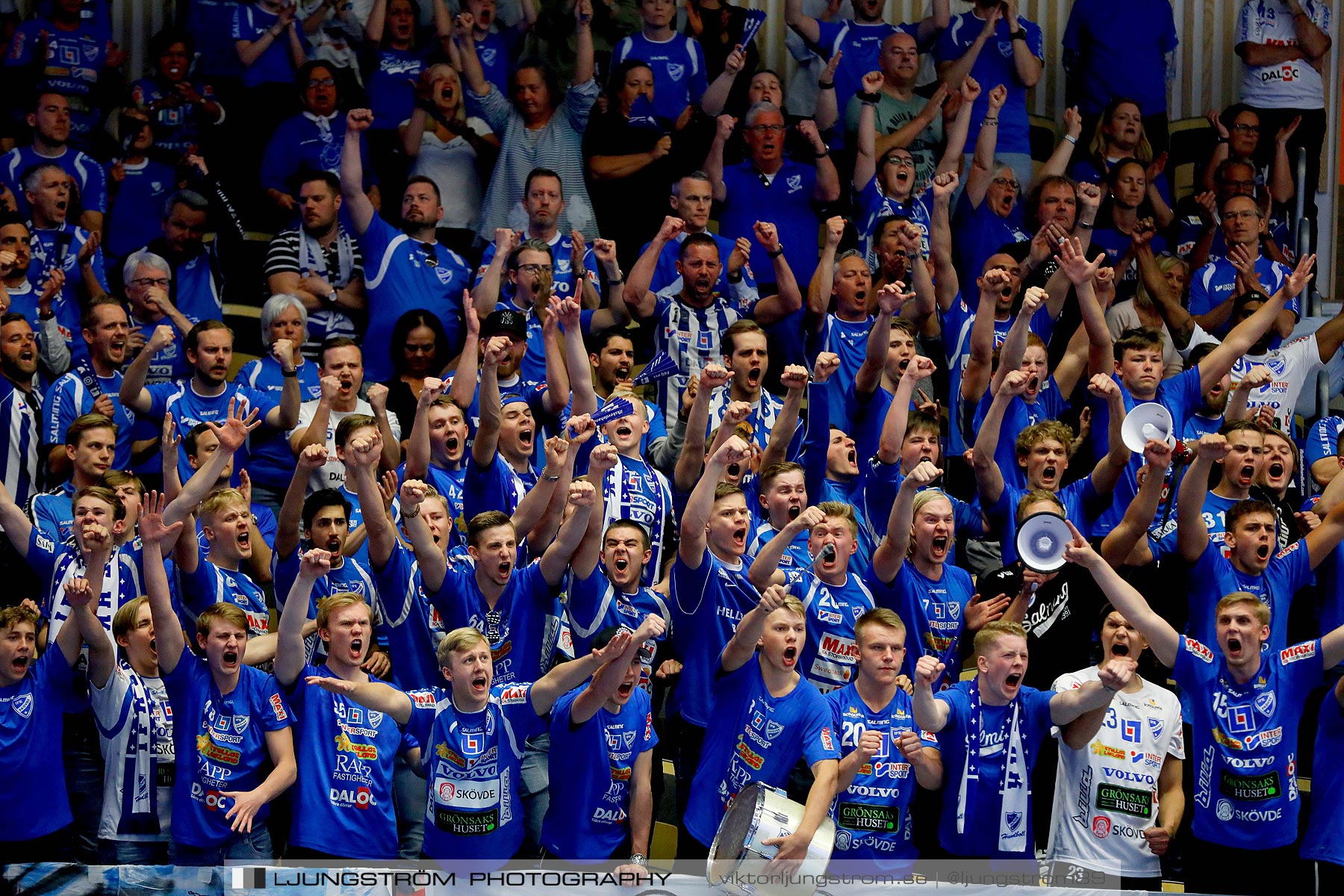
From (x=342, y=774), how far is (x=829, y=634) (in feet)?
6.94

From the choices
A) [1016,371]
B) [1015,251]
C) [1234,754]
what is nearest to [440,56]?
[1015,251]

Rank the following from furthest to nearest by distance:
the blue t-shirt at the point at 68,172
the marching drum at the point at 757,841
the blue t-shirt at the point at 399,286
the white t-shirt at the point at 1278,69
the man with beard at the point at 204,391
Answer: the white t-shirt at the point at 1278,69, the blue t-shirt at the point at 68,172, the blue t-shirt at the point at 399,286, the man with beard at the point at 204,391, the marching drum at the point at 757,841

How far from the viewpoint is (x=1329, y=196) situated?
13.2 meters

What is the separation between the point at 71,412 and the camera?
945cm

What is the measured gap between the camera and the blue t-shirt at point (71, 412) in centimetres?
941

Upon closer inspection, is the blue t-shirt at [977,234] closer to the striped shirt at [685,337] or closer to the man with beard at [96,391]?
the striped shirt at [685,337]

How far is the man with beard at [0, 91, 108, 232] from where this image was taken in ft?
35.9

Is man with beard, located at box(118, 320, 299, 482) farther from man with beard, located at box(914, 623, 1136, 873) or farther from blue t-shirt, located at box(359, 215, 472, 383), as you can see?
man with beard, located at box(914, 623, 1136, 873)

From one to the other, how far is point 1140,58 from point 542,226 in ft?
14.7

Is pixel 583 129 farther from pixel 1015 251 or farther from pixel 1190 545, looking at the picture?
Result: pixel 1190 545

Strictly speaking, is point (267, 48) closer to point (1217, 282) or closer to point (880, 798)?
point (1217, 282)

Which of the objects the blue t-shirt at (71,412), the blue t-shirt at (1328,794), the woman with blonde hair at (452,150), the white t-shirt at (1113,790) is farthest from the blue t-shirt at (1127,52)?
the blue t-shirt at (71,412)

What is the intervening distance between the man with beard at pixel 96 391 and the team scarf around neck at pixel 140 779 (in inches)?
74.7

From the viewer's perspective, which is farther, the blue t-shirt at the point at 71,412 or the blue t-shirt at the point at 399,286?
the blue t-shirt at the point at 399,286
